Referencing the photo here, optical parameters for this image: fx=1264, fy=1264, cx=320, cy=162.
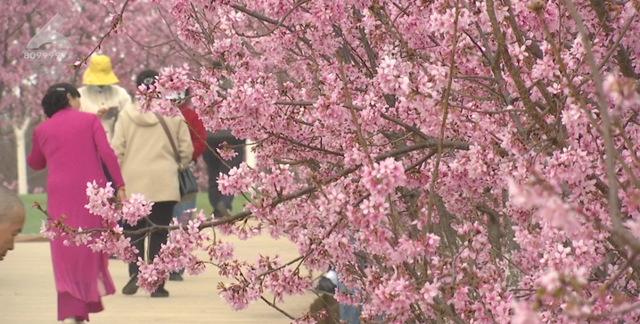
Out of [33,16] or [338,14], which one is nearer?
[338,14]

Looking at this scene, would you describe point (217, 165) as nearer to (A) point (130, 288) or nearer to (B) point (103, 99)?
(B) point (103, 99)

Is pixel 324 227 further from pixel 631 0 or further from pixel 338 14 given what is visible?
pixel 631 0

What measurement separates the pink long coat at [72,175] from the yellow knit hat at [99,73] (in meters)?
4.28

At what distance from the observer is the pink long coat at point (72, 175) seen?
8516 mm

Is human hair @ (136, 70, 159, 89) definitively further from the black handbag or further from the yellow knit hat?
the yellow knit hat

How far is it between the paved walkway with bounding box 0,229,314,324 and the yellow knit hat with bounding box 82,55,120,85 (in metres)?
1.89

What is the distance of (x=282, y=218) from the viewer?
17.1 feet

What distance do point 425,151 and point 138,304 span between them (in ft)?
16.5

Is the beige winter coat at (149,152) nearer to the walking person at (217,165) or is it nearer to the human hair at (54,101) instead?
the human hair at (54,101)

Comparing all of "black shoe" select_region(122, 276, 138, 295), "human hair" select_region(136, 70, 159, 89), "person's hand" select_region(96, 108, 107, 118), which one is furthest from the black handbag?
"person's hand" select_region(96, 108, 107, 118)

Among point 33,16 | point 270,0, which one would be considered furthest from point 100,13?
point 270,0

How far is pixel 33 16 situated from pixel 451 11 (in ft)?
92.9

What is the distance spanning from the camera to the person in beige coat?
1035 centimetres

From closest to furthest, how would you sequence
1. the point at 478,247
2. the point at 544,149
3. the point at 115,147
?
the point at 544,149 → the point at 478,247 → the point at 115,147
